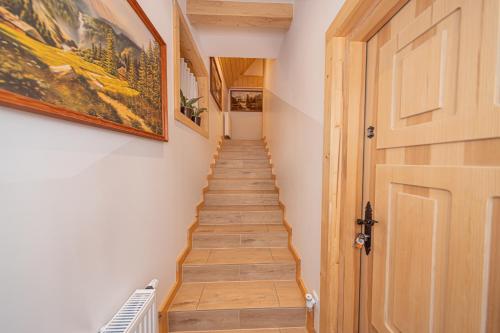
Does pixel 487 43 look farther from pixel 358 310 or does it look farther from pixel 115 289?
pixel 115 289

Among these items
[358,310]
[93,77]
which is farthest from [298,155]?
[93,77]

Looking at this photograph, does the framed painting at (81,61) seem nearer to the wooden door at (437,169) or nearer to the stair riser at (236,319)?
the wooden door at (437,169)

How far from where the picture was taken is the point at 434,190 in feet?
2.16

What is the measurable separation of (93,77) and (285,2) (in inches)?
83.0

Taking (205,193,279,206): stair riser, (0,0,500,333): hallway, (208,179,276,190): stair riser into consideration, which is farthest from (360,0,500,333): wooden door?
(208,179,276,190): stair riser

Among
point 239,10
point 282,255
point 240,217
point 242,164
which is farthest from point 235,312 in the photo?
point 239,10

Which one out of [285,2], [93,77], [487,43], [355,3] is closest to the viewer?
[487,43]

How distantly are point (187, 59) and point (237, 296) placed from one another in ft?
9.08

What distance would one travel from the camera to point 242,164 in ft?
12.4

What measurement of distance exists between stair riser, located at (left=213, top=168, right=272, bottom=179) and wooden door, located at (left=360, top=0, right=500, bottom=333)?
2500mm

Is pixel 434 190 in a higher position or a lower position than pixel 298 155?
lower

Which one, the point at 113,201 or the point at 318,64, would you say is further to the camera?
the point at 318,64

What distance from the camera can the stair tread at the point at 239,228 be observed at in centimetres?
227

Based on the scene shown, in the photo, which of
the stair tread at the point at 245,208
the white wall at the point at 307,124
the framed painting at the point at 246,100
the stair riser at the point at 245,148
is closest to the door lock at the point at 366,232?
the white wall at the point at 307,124
